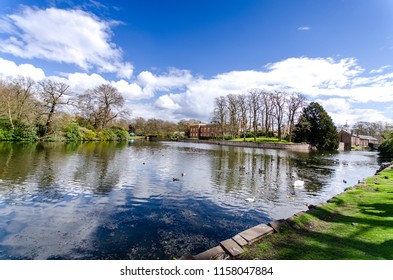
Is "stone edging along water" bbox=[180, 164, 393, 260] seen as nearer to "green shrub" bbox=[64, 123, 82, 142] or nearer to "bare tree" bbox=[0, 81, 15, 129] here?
"bare tree" bbox=[0, 81, 15, 129]

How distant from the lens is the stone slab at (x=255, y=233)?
4387 millimetres

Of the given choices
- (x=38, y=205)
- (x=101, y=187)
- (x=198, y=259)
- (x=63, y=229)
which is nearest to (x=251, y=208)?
(x=198, y=259)

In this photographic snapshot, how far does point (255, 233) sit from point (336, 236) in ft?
5.98

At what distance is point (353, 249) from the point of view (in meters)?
4.11

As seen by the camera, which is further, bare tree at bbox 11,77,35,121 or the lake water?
bare tree at bbox 11,77,35,121

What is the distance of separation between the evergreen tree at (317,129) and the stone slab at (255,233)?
182ft

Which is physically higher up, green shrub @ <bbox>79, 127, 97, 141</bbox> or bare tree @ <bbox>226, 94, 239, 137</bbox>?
bare tree @ <bbox>226, 94, 239, 137</bbox>

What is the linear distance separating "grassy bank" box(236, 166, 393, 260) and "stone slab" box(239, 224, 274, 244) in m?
0.11

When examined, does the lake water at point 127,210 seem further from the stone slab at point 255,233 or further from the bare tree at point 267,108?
the bare tree at point 267,108

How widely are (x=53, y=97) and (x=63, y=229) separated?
40.1m

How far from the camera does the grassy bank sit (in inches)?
154

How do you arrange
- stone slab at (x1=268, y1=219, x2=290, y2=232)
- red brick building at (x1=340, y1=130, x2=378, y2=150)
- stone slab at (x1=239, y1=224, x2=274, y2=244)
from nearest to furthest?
stone slab at (x1=239, y1=224, x2=274, y2=244)
stone slab at (x1=268, y1=219, x2=290, y2=232)
red brick building at (x1=340, y1=130, x2=378, y2=150)

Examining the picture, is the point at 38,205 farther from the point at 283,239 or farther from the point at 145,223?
the point at 283,239

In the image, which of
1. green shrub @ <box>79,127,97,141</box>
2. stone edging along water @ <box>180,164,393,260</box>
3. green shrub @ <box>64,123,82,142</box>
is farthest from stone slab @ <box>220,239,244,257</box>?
green shrub @ <box>79,127,97,141</box>
